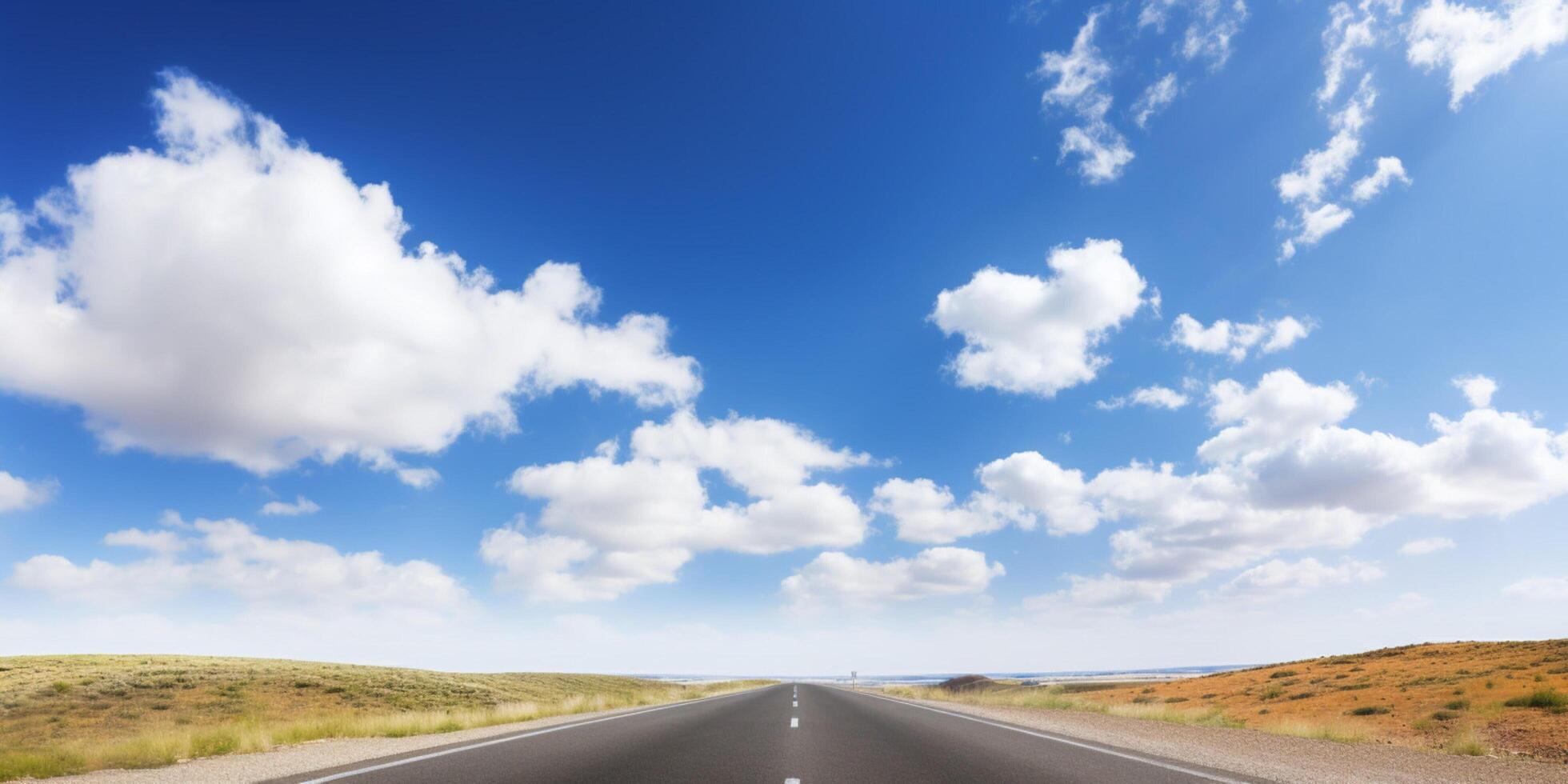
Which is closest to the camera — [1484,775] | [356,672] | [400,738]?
[1484,775]

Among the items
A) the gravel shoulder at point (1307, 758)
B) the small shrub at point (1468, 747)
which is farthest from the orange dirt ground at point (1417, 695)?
the gravel shoulder at point (1307, 758)

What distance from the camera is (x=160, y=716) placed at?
100ft

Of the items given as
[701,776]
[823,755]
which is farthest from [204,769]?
[823,755]

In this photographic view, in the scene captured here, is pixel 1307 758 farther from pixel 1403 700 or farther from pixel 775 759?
pixel 1403 700

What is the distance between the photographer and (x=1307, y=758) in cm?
1104

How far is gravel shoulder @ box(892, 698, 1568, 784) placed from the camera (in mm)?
9180

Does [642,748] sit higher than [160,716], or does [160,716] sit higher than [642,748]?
[642,748]

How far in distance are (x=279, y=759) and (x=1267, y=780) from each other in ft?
41.8

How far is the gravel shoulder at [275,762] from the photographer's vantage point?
8.23m

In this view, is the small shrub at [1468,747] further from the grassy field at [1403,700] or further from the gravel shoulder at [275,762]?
the gravel shoulder at [275,762]

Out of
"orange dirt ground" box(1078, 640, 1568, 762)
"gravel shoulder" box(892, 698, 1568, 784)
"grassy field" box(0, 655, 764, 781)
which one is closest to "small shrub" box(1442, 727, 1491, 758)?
"orange dirt ground" box(1078, 640, 1568, 762)

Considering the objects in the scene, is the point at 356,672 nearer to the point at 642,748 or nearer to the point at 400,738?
the point at 400,738

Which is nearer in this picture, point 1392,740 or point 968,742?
point 968,742

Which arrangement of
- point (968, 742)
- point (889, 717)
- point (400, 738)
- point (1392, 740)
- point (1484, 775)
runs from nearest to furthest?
point (1484, 775), point (968, 742), point (400, 738), point (1392, 740), point (889, 717)
